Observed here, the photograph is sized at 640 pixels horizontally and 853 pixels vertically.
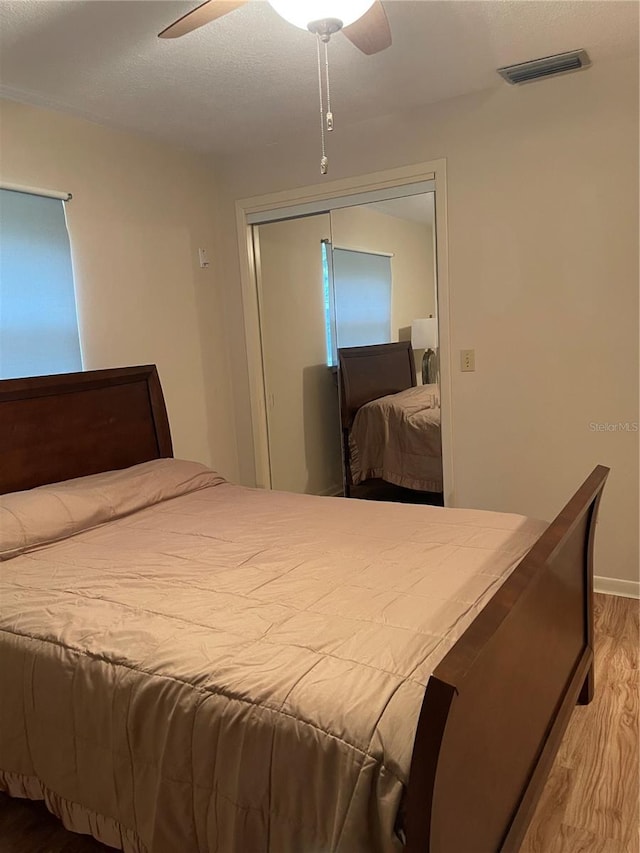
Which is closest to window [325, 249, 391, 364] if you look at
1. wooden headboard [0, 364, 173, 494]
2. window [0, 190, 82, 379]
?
wooden headboard [0, 364, 173, 494]

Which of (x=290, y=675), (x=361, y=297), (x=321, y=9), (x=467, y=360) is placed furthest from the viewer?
(x=361, y=297)

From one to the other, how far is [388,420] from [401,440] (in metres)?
0.16

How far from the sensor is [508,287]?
3033 mm

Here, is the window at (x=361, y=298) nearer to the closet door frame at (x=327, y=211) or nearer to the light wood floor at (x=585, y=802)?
the closet door frame at (x=327, y=211)

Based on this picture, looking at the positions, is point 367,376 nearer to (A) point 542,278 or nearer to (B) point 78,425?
(A) point 542,278

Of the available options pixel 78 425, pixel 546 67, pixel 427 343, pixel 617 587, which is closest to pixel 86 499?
pixel 78 425

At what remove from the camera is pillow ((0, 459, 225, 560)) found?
2.17 metres

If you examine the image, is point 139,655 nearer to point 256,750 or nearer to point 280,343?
point 256,750

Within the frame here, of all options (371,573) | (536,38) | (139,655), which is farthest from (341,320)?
(139,655)

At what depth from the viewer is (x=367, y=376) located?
3.78 metres

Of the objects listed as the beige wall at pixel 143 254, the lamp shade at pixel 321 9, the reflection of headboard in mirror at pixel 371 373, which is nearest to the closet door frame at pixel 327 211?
the beige wall at pixel 143 254

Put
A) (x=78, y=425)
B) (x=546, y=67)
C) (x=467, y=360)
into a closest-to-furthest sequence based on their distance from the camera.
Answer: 1. (x=546, y=67)
2. (x=78, y=425)
3. (x=467, y=360)

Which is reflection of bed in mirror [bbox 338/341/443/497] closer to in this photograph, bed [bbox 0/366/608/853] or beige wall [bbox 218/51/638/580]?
beige wall [bbox 218/51/638/580]

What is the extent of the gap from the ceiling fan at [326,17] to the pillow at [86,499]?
5.35 ft
